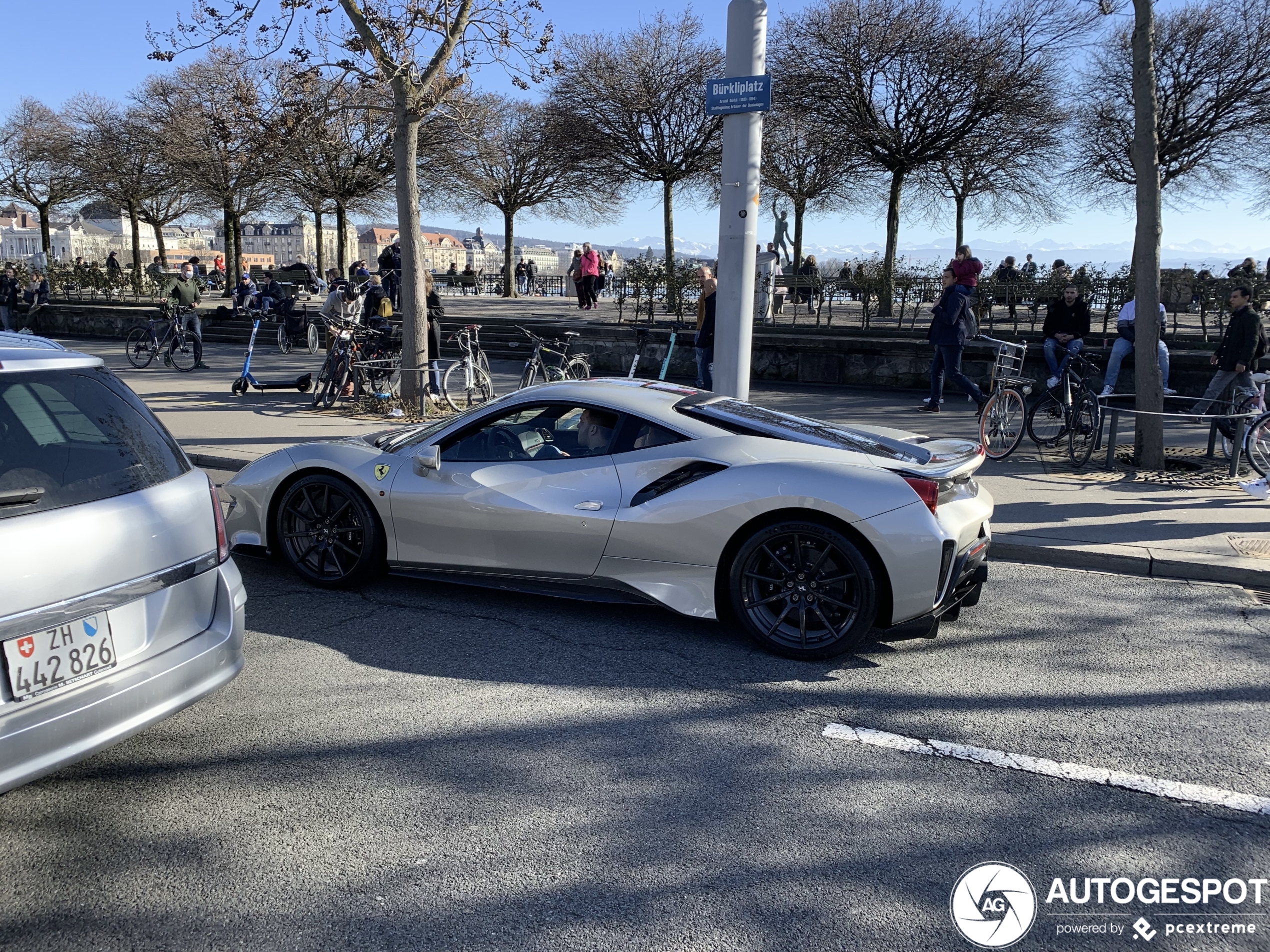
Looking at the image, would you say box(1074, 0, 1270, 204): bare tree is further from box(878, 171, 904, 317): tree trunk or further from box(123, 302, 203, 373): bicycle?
box(123, 302, 203, 373): bicycle

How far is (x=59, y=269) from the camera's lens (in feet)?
104

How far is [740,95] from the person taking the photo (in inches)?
358

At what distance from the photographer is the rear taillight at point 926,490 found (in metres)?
4.67

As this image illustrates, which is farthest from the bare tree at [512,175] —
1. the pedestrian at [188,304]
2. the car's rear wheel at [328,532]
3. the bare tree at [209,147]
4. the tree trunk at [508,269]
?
the car's rear wheel at [328,532]

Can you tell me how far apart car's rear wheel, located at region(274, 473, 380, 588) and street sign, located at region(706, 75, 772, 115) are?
534 cm

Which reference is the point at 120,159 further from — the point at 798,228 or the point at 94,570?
the point at 94,570

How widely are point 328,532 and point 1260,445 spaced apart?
28.0 feet

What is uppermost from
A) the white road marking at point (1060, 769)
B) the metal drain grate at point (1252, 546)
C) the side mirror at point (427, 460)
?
the side mirror at point (427, 460)

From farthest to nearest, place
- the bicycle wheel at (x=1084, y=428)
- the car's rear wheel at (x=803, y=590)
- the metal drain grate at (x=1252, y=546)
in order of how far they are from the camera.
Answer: the bicycle wheel at (x=1084, y=428) → the metal drain grate at (x=1252, y=546) → the car's rear wheel at (x=803, y=590)

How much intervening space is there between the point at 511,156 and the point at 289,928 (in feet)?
127

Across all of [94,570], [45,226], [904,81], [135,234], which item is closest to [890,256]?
[904,81]

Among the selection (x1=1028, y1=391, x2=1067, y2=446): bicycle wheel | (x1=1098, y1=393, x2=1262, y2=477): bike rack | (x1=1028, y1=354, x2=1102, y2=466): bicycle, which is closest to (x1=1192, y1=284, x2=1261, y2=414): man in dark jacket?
(x1=1098, y1=393, x2=1262, y2=477): bike rack

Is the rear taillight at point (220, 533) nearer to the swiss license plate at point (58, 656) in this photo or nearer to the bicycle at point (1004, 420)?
the swiss license plate at point (58, 656)

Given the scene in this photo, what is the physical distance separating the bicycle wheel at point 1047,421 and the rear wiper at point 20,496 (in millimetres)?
9526
